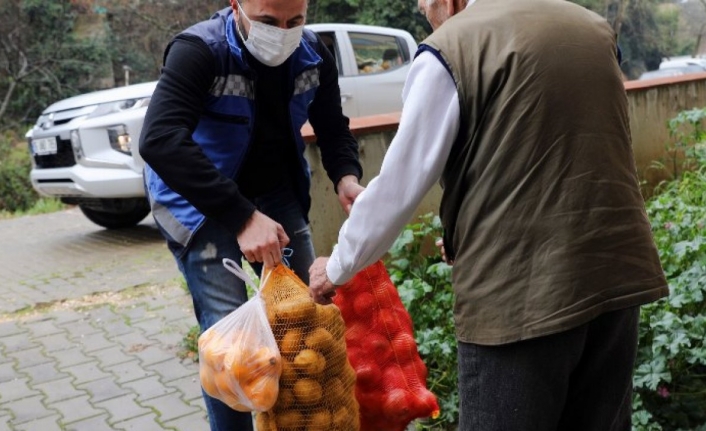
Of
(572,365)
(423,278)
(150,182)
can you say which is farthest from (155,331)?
(572,365)

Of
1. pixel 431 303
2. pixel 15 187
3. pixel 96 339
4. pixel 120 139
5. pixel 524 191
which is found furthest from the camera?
pixel 15 187

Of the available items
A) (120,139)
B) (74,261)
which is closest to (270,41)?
(120,139)

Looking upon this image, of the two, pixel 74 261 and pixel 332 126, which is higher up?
pixel 332 126

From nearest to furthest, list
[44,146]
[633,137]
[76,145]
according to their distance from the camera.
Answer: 1. [633,137]
2. [76,145]
3. [44,146]

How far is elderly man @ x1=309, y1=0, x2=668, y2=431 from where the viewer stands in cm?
171

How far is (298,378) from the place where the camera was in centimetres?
237

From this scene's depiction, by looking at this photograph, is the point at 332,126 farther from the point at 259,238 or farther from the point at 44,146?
the point at 44,146

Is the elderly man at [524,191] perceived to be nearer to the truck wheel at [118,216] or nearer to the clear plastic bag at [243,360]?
the clear plastic bag at [243,360]

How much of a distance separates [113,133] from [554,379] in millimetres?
6310

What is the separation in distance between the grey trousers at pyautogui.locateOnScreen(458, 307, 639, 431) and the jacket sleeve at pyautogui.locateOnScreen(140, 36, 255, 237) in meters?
0.82

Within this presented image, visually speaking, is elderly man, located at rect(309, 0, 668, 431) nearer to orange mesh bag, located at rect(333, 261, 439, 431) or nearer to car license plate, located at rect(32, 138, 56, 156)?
orange mesh bag, located at rect(333, 261, 439, 431)

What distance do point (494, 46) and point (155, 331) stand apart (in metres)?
4.03

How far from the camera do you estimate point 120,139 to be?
24.2ft

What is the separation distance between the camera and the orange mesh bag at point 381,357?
264cm
